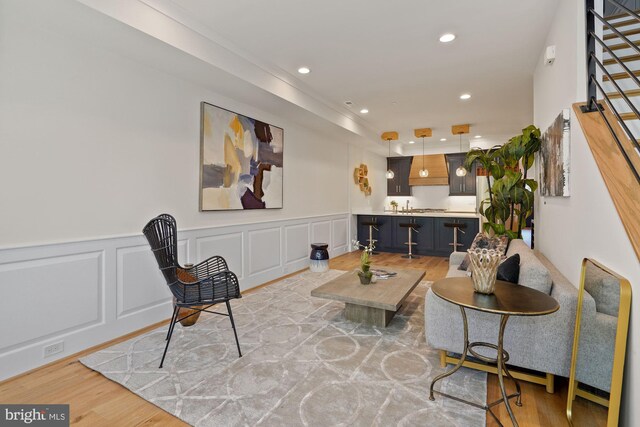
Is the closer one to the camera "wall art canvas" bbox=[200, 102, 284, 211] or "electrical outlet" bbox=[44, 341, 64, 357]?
"electrical outlet" bbox=[44, 341, 64, 357]

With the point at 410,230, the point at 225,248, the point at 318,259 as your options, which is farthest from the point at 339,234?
the point at 225,248

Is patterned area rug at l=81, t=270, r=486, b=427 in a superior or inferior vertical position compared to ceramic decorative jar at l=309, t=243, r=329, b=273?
inferior

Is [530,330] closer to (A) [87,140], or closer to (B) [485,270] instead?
(B) [485,270]

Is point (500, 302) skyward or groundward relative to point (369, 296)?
skyward

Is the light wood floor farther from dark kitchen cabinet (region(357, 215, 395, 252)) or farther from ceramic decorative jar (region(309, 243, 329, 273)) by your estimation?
dark kitchen cabinet (region(357, 215, 395, 252))

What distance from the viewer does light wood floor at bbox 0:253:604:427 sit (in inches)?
71.3

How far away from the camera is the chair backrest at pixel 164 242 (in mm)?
2396

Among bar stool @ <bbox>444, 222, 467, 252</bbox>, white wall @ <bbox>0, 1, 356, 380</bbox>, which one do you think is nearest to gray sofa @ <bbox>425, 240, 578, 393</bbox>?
white wall @ <bbox>0, 1, 356, 380</bbox>

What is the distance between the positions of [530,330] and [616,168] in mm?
1110

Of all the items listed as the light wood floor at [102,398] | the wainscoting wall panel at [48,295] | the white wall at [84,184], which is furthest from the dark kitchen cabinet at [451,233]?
the wainscoting wall panel at [48,295]

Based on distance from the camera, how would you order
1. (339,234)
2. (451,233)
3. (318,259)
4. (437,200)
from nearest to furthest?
(318,259) → (451,233) → (339,234) → (437,200)

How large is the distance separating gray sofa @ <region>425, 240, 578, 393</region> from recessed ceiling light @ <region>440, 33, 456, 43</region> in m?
2.26

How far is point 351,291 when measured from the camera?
315 cm

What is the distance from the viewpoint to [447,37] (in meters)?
3.16
